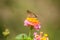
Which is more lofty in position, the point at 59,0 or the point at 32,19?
the point at 59,0

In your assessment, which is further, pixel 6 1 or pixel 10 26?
pixel 6 1

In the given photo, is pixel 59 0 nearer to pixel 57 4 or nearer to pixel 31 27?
pixel 57 4

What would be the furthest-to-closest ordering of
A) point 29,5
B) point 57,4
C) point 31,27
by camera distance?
point 57,4
point 29,5
point 31,27

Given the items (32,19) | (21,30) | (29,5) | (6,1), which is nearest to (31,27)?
(32,19)

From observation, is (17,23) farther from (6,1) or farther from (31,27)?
(31,27)

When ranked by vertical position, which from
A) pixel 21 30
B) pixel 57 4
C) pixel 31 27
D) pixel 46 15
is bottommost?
pixel 31 27

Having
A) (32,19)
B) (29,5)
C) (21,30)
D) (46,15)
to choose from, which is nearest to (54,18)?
(46,15)

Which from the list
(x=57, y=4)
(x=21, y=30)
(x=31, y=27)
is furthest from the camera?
(x=57, y=4)
